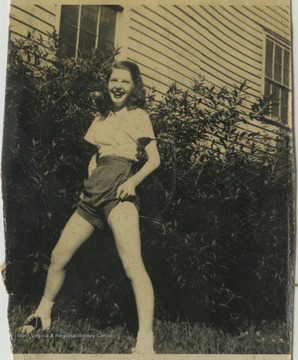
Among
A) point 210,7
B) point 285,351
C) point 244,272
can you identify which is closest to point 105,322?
point 244,272

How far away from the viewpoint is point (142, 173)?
3.17 m

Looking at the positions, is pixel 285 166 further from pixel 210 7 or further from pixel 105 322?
pixel 105 322

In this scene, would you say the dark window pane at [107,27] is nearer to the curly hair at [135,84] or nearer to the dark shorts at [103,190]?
the curly hair at [135,84]

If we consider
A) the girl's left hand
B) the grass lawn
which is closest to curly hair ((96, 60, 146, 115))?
the girl's left hand

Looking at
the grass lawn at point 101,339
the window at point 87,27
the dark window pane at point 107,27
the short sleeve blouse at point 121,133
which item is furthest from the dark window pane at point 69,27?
the grass lawn at point 101,339

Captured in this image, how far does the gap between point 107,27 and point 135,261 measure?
5.06 ft

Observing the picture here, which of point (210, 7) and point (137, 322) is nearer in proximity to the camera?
point (137, 322)

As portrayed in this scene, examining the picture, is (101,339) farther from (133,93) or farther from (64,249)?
(133,93)

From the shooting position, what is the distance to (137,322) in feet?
10.2

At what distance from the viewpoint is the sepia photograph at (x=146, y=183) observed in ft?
10.3

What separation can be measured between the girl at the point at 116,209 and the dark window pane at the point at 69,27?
508 mm

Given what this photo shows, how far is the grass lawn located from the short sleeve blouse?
107 cm

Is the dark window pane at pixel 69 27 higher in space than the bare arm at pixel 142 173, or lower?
higher

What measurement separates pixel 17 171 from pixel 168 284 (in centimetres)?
120
